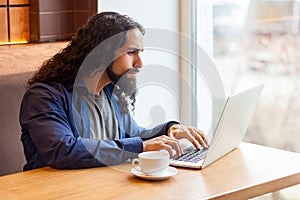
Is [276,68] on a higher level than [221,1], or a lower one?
lower

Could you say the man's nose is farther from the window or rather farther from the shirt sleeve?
the window

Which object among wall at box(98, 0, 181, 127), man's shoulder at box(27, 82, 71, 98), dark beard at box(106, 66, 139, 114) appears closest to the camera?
man's shoulder at box(27, 82, 71, 98)

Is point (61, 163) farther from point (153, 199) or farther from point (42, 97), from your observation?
point (153, 199)

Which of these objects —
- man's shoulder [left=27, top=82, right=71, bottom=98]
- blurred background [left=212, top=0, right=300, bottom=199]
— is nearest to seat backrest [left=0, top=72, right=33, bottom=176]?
man's shoulder [left=27, top=82, right=71, bottom=98]

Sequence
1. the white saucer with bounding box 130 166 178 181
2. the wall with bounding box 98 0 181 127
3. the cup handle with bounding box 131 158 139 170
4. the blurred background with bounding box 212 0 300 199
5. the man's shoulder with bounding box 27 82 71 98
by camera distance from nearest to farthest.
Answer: the white saucer with bounding box 130 166 178 181 < the cup handle with bounding box 131 158 139 170 < the man's shoulder with bounding box 27 82 71 98 < the blurred background with bounding box 212 0 300 199 < the wall with bounding box 98 0 181 127

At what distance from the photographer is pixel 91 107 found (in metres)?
2.21

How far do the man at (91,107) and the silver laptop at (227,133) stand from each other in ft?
0.16

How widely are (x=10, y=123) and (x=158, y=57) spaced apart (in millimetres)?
1222

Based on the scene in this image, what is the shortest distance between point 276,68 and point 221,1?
0.52 m

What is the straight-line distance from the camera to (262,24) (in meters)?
3.04

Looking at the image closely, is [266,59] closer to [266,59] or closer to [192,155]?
[266,59]

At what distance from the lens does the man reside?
6.48ft

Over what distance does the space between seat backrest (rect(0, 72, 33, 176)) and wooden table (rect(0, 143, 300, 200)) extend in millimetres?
556

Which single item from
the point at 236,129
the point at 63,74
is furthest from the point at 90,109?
the point at 236,129
